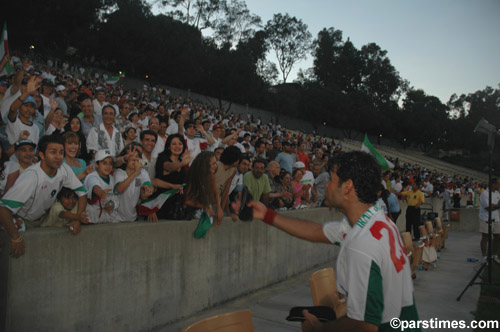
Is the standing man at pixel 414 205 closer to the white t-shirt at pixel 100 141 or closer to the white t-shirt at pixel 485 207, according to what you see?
the white t-shirt at pixel 485 207

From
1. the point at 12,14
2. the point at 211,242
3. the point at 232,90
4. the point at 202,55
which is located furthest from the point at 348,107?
the point at 211,242

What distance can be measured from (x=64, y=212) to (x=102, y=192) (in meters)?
0.53

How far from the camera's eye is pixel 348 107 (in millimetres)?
62594

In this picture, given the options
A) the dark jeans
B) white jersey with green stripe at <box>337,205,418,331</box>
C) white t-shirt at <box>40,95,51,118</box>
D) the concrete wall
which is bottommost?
the dark jeans

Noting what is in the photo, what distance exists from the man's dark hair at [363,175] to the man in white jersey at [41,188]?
2.73 m

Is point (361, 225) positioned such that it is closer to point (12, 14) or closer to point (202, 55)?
point (12, 14)

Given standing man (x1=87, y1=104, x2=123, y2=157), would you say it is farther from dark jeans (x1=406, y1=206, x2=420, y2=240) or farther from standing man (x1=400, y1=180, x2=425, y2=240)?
dark jeans (x1=406, y1=206, x2=420, y2=240)

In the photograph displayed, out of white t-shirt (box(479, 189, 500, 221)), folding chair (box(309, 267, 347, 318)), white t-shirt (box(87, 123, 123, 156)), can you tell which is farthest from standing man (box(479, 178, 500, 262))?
white t-shirt (box(87, 123, 123, 156))

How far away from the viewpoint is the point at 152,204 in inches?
202

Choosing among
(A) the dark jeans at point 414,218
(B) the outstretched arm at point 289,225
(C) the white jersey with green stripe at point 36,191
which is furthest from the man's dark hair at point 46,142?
(A) the dark jeans at point 414,218

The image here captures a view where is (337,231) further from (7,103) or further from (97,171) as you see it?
(7,103)

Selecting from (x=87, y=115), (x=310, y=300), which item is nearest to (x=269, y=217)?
(x=310, y=300)

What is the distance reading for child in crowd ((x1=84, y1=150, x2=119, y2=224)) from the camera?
461 cm

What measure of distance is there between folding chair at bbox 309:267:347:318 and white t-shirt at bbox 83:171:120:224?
8.12ft
